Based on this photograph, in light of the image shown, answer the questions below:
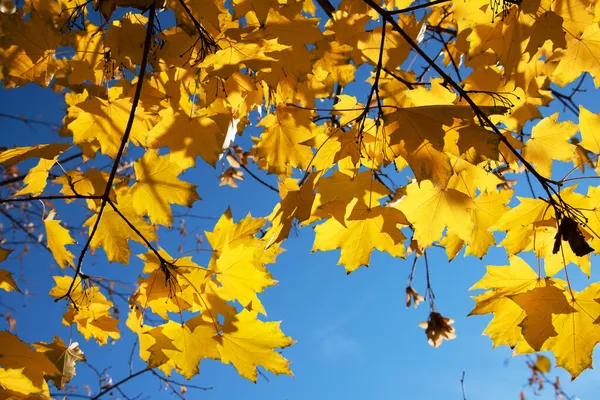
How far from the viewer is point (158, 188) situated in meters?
1.75

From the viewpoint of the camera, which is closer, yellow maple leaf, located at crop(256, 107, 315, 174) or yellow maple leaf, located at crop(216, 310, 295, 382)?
yellow maple leaf, located at crop(216, 310, 295, 382)

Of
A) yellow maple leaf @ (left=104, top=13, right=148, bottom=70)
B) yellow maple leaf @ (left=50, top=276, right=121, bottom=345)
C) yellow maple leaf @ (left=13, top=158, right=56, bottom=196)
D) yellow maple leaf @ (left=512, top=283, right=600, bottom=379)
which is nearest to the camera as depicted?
yellow maple leaf @ (left=512, top=283, right=600, bottom=379)

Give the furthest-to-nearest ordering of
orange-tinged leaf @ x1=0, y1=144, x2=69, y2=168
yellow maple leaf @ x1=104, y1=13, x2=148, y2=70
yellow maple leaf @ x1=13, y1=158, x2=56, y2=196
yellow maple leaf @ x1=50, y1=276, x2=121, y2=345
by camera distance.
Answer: yellow maple leaf @ x1=50, y1=276, x2=121, y2=345 < yellow maple leaf @ x1=13, y1=158, x2=56, y2=196 < yellow maple leaf @ x1=104, y1=13, x2=148, y2=70 < orange-tinged leaf @ x1=0, y1=144, x2=69, y2=168

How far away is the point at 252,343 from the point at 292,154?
30.8 inches

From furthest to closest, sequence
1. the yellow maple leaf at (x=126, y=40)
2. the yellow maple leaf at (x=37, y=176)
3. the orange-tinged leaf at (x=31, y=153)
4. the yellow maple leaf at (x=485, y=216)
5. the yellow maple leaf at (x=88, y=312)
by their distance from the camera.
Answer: the yellow maple leaf at (x=88, y=312) → the yellow maple leaf at (x=37, y=176) → the yellow maple leaf at (x=485, y=216) → the yellow maple leaf at (x=126, y=40) → the orange-tinged leaf at (x=31, y=153)

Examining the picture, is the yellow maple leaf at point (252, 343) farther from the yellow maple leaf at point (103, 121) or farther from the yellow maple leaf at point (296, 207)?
the yellow maple leaf at point (103, 121)

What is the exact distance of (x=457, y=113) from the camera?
1205 mm

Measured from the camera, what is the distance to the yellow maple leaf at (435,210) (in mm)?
1697

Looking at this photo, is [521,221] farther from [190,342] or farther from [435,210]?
[190,342]

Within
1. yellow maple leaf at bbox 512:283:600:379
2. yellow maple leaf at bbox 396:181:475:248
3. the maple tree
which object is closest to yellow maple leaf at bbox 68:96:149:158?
the maple tree

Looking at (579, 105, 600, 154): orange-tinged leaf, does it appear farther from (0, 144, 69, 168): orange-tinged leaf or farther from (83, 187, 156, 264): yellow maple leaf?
(0, 144, 69, 168): orange-tinged leaf

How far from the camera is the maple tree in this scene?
4.76 feet

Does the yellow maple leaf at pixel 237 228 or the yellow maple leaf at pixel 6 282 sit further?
the yellow maple leaf at pixel 237 228

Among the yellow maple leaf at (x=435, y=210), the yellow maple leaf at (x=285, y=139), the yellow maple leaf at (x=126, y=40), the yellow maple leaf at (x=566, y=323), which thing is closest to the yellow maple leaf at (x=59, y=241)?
the yellow maple leaf at (x=126, y=40)
